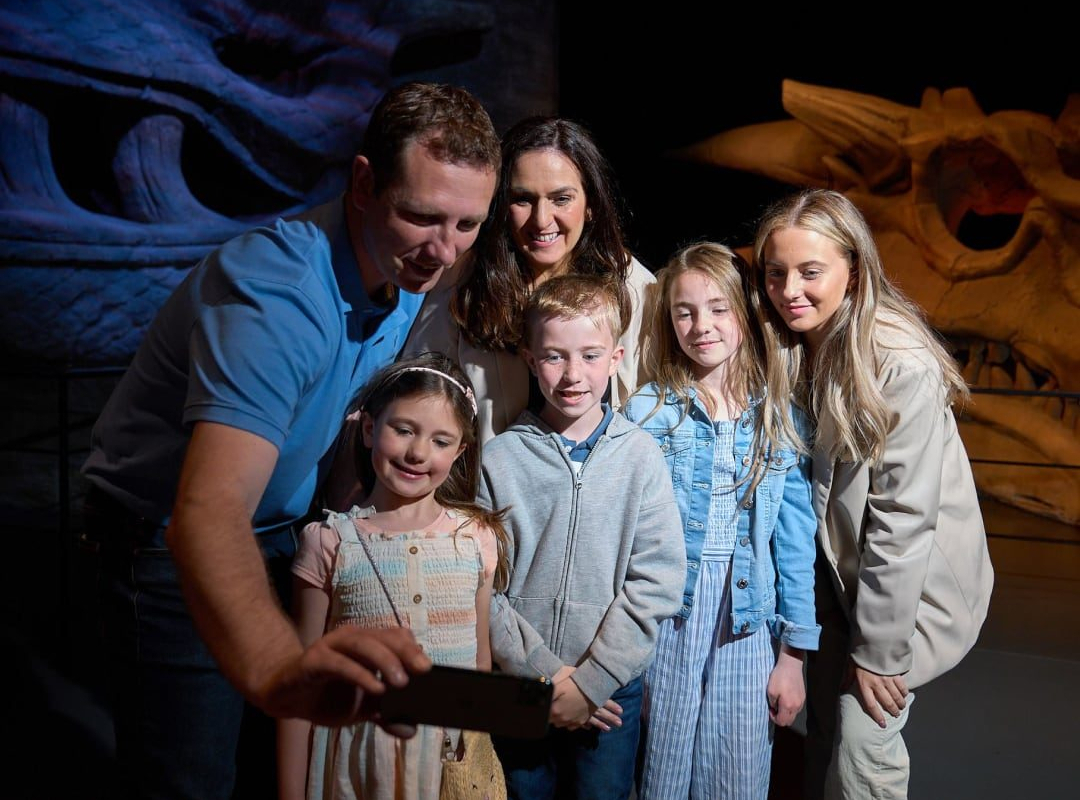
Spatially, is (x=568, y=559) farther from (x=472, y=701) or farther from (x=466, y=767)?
(x=472, y=701)

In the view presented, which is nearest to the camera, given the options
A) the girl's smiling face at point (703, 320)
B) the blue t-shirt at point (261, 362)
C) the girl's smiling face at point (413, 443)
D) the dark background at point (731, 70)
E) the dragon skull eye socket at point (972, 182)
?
the blue t-shirt at point (261, 362)

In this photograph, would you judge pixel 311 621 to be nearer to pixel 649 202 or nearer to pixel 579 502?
pixel 579 502

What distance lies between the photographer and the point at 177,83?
4.77 meters

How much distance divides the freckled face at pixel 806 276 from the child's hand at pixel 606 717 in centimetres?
93

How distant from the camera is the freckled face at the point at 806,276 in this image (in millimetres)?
2143

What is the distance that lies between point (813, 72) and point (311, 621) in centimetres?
459

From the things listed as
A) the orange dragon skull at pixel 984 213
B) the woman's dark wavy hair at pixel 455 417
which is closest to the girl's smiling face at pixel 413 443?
the woman's dark wavy hair at pixel 455 417

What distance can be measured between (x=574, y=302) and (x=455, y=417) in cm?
37

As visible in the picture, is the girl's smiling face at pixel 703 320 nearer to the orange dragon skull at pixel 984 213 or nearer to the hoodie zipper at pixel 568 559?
the hoodie zipper at pixel 568 559

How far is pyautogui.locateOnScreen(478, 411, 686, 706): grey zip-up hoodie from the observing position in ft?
6.44

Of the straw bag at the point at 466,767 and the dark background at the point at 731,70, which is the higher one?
the dark background at the point at 731,70

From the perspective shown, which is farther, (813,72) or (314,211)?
(813,72)

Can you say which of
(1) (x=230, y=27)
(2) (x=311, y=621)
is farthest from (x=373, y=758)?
(1) (x=230, y=27)

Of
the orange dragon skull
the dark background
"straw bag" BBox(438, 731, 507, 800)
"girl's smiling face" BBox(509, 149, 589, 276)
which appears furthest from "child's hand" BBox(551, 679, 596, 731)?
the orange dragon skull
